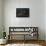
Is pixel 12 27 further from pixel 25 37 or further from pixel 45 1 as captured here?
pixel 45 1

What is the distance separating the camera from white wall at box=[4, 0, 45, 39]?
509 cm

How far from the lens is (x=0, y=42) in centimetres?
206

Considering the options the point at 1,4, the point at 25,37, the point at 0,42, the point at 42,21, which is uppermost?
the point at 1,4

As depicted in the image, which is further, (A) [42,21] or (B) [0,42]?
(A) [42,21]

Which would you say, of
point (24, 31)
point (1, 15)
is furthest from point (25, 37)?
point (1, 15)

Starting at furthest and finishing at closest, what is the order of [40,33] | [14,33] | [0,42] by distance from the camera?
[40,33] → [14,33] → [0,42]

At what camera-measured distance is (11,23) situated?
16.8 ft

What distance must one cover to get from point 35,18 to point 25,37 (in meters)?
0.97

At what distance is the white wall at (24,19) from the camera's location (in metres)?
5.09

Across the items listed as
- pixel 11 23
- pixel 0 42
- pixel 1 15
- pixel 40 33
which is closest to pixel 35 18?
pixel 40 33

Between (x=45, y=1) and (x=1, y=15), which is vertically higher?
(x=45, y=1)

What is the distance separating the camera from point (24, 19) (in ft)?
16.8

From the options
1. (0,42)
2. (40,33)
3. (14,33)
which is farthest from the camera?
(40,33)

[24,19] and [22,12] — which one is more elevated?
[22,12]
